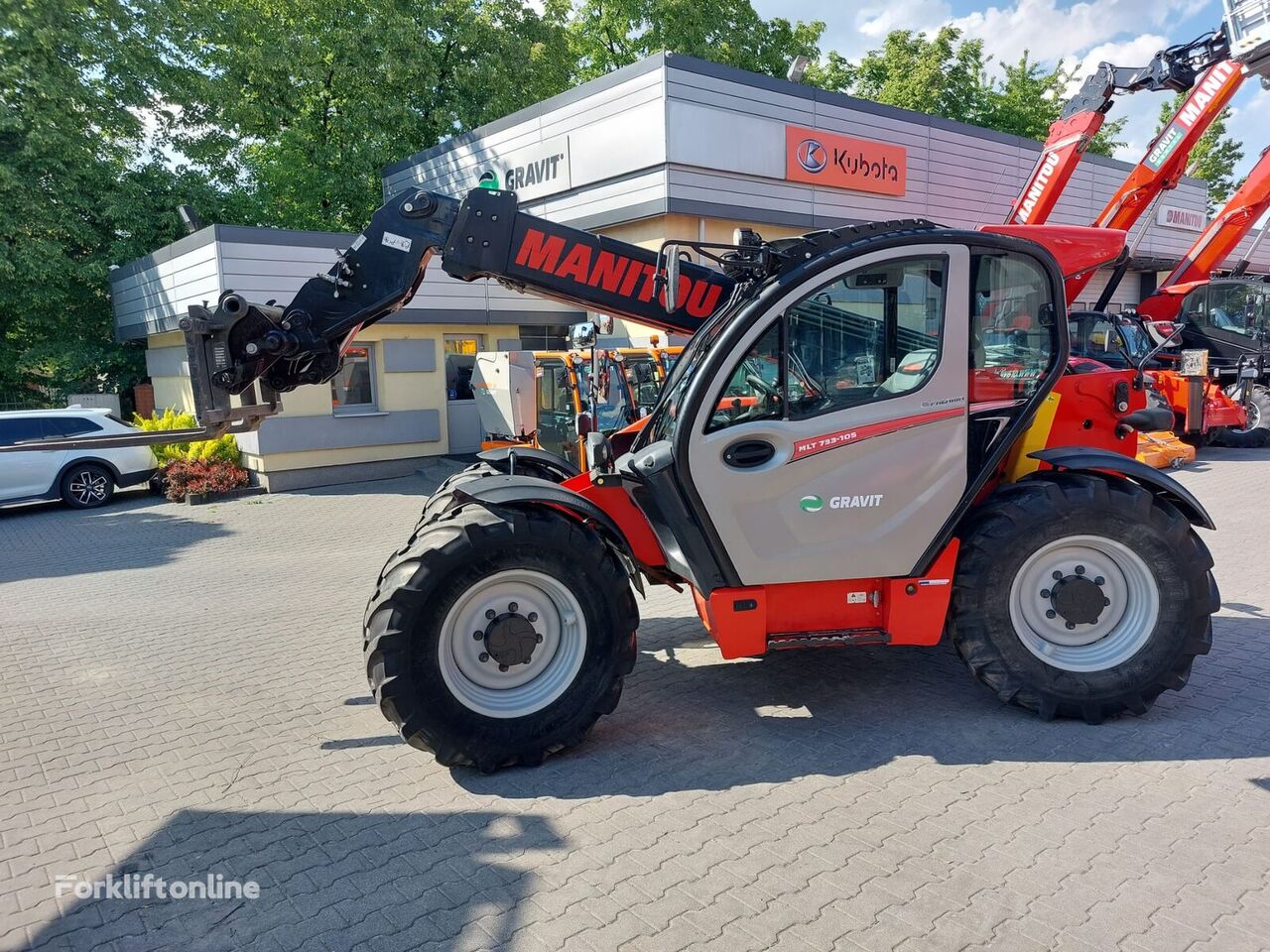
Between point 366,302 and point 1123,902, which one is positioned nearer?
point 1123,902

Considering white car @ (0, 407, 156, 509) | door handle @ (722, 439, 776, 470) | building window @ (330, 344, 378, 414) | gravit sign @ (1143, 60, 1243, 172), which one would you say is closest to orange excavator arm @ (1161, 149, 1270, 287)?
gravit sign @ (1143, 60, 1243, 172)

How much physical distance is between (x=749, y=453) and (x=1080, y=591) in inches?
77.2

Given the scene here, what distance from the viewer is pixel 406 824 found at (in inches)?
149

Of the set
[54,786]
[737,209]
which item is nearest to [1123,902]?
[54,786]

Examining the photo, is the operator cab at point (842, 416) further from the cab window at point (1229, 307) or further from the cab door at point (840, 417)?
the cab window at point (1229, 307)

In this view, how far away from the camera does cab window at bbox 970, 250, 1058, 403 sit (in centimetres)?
441

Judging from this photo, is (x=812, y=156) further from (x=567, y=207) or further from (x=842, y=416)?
(x=842, y=416)

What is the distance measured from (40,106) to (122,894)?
2046 centimetres

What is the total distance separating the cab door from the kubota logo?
11491mm

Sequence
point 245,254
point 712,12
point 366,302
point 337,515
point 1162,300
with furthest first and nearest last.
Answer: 1. point 712,12
2. point 1162,300
3. point 245,254
4. point 337,515
5. point 366,302

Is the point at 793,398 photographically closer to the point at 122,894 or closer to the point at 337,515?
the point at 122,894

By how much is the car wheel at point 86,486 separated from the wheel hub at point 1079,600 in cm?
1406

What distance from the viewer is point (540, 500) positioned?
14.3 feet

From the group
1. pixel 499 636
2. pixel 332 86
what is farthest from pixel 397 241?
pixel 332 86
